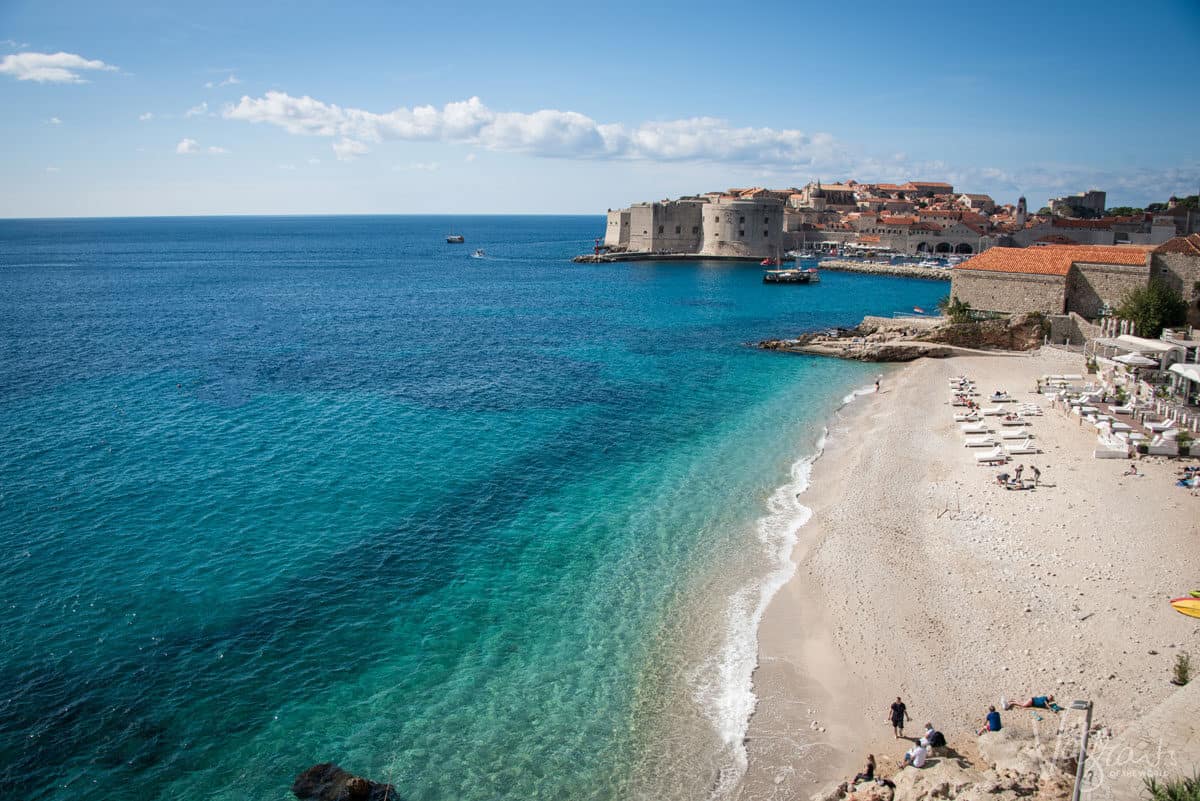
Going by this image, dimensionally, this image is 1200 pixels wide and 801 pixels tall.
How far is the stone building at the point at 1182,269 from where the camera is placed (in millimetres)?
32344

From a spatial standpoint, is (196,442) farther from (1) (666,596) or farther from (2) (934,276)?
(2) (934,276)

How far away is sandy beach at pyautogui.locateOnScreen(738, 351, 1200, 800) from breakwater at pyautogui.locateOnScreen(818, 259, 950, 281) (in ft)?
190

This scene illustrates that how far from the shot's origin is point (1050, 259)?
118 ft

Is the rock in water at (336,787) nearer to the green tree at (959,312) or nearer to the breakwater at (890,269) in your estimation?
the green tree at (959,312)

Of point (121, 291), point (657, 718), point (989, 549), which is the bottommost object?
point (657, 718)

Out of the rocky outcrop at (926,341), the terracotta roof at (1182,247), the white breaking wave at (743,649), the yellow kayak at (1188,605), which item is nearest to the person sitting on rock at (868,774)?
the white breaking wave at (743,649)

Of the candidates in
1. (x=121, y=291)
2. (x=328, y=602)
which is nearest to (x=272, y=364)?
(x=328, y=602)

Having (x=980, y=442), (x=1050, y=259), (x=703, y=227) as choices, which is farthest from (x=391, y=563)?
(x=703, y=227)

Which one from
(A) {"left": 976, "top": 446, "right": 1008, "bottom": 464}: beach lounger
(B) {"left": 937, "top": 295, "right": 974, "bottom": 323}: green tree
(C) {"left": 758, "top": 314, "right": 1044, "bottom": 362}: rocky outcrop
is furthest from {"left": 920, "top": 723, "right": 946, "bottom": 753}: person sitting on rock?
(B) {"left": 937, "top": 295, "right": 974, "bottom": 323}: green tree

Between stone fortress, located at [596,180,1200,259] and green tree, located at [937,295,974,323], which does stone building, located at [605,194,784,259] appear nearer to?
stone fortress, located at [596,180,1200,259]

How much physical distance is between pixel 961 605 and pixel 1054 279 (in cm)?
2780

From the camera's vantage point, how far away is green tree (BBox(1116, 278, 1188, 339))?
30859 millimetres

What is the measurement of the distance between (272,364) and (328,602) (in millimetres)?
23076

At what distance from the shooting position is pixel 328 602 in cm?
1418
